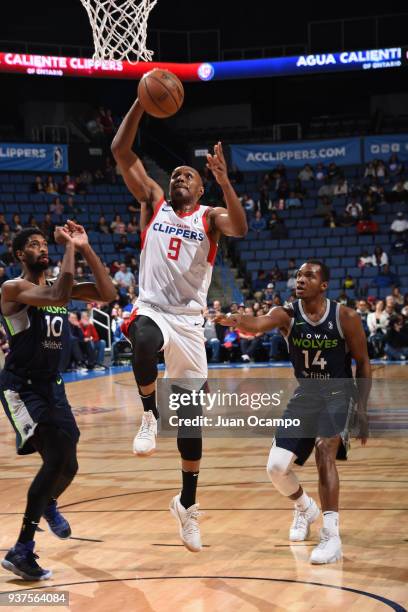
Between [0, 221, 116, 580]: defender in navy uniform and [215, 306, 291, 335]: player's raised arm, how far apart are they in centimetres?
74

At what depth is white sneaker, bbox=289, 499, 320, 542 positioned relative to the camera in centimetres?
628

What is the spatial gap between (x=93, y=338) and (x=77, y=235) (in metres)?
13.7

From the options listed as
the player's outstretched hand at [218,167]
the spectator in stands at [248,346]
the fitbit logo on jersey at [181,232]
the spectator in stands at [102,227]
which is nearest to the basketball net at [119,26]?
the fitbit logo on jersey at [181,232]

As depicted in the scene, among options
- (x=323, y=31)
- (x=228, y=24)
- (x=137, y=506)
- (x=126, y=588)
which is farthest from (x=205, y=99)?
(x=126, y=588)

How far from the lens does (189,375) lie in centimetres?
569

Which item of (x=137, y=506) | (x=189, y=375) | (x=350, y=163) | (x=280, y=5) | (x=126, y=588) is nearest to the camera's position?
(x=126, y=588)

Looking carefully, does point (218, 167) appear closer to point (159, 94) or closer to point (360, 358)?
point (159, 94)

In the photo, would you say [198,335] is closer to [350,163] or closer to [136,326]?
[136,326]

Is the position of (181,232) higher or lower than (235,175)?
lower

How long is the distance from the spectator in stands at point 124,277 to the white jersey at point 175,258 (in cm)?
1532

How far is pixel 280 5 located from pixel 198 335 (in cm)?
2432

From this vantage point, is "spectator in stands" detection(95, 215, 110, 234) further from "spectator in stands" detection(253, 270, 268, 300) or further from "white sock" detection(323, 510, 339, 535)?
"white sock" detection(323, 510, 339, 535)

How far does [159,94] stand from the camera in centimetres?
535

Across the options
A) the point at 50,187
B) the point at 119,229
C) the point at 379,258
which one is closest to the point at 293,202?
the point at 379,258
